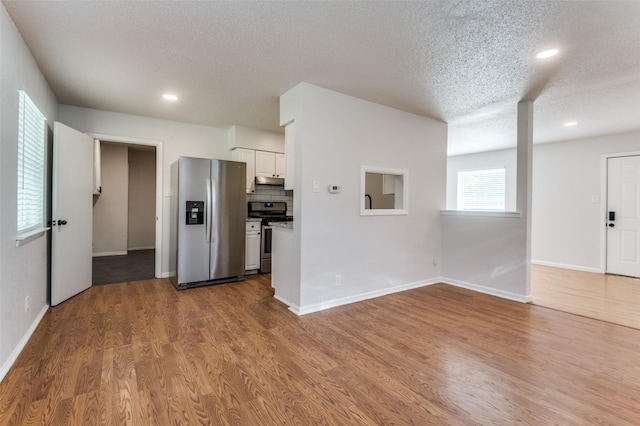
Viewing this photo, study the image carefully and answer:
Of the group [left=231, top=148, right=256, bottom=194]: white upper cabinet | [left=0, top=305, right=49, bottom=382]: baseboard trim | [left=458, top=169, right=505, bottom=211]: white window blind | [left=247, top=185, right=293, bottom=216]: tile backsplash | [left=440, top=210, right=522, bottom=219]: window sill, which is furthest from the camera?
[left=458, top=169, right=505, bottom=211]: white window blind

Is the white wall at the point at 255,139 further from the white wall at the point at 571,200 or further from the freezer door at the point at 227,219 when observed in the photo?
the white wall at the point at 571,200

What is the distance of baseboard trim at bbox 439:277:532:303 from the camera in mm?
3744

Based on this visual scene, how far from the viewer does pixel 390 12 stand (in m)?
2.08

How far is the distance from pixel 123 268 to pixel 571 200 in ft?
26.8

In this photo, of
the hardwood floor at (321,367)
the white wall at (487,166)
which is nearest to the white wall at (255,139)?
the hardwood floor at (321,367)

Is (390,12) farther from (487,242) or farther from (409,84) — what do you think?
(487,242)

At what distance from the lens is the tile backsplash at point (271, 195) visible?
217 inches

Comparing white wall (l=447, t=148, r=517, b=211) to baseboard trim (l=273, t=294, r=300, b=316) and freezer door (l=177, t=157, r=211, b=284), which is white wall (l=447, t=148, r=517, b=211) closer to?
baseboard trim (l=273, t=294, r=300, b=316)

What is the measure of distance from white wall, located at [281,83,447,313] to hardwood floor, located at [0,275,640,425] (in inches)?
18.2

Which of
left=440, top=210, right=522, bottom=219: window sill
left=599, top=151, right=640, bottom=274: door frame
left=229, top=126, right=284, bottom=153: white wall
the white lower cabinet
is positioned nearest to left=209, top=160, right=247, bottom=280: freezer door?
the white lower cabinet

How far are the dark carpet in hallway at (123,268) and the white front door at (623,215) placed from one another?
760 cm

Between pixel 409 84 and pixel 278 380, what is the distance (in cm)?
303

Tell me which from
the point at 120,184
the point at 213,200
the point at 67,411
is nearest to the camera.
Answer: the point at 67,411

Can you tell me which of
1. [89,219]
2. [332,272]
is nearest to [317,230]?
[332,272]
